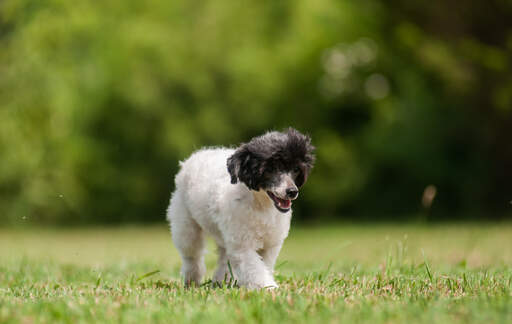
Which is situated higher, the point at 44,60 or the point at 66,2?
the point at 66,2

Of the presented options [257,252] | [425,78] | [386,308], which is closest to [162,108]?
[425,78]

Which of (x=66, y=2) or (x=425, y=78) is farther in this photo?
(x=425, y=78)

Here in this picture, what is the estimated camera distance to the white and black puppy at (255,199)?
15.4 feet

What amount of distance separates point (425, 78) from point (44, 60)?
11212 mm

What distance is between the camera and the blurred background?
1975 cm

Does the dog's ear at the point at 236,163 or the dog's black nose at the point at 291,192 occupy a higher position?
the dog's ear at the point at 236,163

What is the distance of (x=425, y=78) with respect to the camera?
20.7m

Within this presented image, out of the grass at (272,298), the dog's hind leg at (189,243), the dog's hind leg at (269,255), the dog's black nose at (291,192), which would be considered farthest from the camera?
the dog's hind leg at (189,243)

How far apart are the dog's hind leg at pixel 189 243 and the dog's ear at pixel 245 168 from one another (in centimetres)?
95

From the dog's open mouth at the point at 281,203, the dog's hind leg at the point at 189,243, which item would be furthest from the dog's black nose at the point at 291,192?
the dog's hind leg at the point at 189,243

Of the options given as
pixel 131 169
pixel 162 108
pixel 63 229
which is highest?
pixel 162 108

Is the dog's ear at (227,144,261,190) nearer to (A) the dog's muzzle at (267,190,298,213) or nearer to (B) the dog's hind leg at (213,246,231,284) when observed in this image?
(A) the dog's muzzle at (267,190,298,213)

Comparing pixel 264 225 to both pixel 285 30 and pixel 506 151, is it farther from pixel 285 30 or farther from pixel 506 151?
pixel 285 30

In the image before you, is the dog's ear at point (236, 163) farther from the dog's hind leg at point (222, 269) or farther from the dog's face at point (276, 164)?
the dog's hind leg at point (222, 269)
